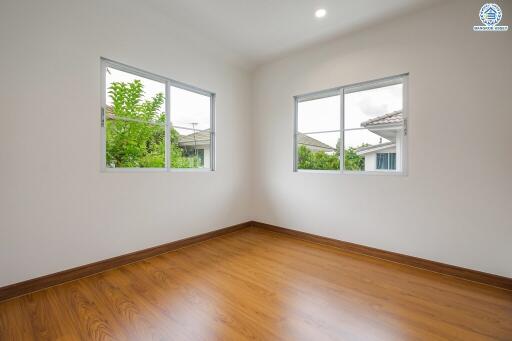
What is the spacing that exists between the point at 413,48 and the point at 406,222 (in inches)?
78.8

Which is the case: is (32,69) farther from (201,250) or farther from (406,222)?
(406,222)

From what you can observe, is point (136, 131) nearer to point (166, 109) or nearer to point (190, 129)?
point (166, 109)

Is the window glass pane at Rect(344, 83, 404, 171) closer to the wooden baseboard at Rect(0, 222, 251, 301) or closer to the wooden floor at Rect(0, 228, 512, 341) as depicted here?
the wooden floor at Rect(0, 228, 512, 341)

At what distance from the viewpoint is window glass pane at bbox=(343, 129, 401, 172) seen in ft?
9.70

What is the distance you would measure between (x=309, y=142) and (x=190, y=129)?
1.82m

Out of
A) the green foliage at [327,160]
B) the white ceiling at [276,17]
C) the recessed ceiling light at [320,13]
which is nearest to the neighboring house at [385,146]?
the green foliage at [327,160]

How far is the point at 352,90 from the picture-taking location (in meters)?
3.23

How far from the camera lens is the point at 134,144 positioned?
2779 mm

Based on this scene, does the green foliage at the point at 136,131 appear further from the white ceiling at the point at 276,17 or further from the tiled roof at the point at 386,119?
the tiled roof at the point at 386,119

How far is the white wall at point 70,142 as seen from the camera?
1938 millimetres

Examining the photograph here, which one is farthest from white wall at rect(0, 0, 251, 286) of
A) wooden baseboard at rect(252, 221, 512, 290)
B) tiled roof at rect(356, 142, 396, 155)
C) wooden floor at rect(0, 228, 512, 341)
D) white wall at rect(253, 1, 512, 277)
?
tiled roof at rect(356, 142, 396, 155)

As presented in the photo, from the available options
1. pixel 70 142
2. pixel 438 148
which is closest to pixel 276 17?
pixel 438 148

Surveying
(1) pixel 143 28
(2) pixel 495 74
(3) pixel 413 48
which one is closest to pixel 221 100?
(1) pixel 143 28

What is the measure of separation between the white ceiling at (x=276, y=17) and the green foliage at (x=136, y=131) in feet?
3.36
